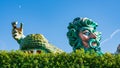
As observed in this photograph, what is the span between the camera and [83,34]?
60.7 ft

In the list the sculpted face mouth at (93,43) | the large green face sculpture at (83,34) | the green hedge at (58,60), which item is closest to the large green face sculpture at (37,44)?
the large green face sculpture at (83,34)

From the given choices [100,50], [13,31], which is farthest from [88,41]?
[13,31]

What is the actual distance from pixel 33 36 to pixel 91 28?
2403 millimetres

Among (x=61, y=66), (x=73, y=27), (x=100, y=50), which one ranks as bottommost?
(x=61, y=66)

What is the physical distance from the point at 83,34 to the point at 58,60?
182 inches

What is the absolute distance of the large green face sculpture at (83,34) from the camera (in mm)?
18344

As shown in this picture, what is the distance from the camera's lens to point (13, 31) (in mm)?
20203

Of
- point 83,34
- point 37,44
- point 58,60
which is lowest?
point 58,60

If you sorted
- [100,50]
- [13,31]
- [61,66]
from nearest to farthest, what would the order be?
[61,66] < [100,50] < [13,31]

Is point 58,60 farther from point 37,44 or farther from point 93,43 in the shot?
point 93,43

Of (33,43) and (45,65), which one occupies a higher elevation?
(33,43)

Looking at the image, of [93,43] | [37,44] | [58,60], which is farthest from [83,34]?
[58,60]

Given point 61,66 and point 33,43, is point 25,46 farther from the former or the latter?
point 61,66

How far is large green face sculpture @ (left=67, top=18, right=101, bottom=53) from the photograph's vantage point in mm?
18344
